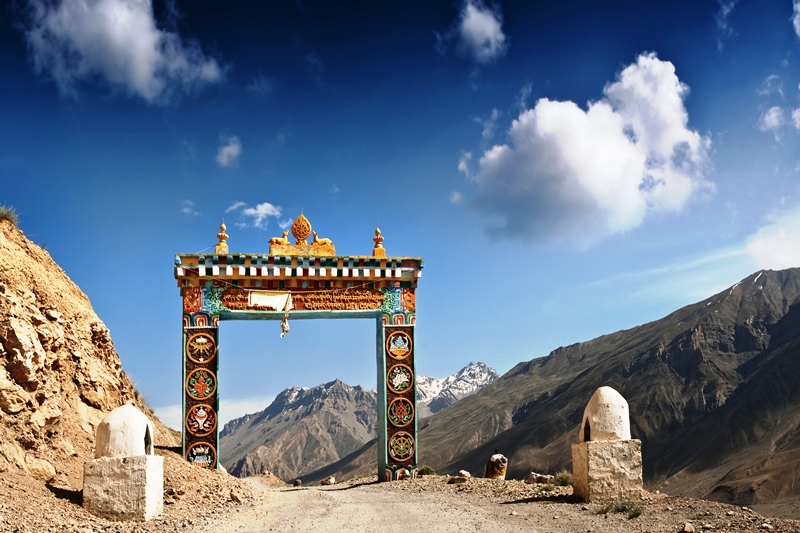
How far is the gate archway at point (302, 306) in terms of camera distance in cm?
1733

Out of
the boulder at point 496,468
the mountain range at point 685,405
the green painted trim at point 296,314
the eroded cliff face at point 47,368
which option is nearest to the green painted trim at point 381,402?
the green painted trim at point 296,314

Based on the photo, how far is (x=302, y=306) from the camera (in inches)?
709

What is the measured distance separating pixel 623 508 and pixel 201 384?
10.7 meters

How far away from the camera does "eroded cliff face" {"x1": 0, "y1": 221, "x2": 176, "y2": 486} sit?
11094mm

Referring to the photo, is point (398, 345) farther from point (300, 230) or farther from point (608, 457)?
point (608, 457)

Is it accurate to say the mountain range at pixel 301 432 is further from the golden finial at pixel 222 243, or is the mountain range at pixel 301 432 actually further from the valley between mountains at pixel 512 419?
the golden finial at pixel 222 243

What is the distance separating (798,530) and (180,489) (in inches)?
361

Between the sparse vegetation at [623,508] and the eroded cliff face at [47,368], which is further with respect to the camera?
the eroded cliff face at [47,368]

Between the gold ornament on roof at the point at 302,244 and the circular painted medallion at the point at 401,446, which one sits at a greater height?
the gold ornament on roof at the point at 302,244

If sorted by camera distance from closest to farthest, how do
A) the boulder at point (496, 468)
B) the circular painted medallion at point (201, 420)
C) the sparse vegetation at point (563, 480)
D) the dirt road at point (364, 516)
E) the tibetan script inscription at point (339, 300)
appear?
1. the dirt road at point (364, 516)
2. the sparse vegetation at point (563, 480)
3. the boulder at point (496, 468)
4. the circular painted medallion at point (201, 420)
5. the tibetan script inscription at point (339, 300)

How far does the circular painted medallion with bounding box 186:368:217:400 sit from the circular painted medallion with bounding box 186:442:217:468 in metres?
1.11

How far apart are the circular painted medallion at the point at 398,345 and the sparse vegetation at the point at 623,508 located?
8729 millimetres

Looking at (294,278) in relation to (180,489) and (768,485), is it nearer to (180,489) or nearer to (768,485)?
(180,489)

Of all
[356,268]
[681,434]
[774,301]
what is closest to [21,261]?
[356,268]
